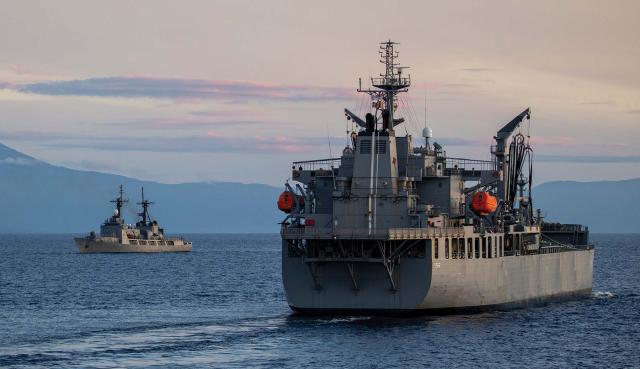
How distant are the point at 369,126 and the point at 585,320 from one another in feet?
54.0

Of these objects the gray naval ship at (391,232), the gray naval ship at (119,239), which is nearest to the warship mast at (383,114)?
the gray naval ship at (391,232)

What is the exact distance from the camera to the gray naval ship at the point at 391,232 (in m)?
60.0

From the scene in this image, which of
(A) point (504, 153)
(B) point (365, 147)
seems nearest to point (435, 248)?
(B) point (365, 147)

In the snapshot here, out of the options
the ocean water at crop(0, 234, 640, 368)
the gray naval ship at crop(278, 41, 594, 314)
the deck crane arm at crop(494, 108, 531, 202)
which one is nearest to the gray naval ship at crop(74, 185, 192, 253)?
the ocean water at crop(0, 234, 640, 368)

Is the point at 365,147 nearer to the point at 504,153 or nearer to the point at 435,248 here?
the point at 435,248

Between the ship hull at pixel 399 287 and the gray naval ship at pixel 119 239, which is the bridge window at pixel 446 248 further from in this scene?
the gray naval ship at pixel 119 239

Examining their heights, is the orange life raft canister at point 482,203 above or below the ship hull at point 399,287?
above

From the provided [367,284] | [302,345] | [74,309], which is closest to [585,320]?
[367,284]

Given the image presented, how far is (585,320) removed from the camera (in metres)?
67.8

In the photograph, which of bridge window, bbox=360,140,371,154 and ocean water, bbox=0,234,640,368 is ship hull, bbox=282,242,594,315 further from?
bridge window, bbox=360,140,371,154

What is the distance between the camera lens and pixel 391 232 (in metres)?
58.8

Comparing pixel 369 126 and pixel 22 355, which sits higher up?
pixel 369 126

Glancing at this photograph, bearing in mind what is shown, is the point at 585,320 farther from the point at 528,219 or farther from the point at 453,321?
the point at 528,219

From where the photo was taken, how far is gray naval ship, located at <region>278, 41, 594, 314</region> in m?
60.0
